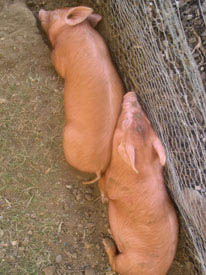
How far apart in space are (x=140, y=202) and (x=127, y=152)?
41 centimetres

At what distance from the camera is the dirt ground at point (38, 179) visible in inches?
88.1

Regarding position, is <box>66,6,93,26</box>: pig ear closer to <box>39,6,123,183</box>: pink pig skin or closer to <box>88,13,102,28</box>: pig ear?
<box>39,6,123,183</box>: pink pig skin

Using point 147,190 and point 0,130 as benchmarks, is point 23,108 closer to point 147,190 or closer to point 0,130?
point 0,130

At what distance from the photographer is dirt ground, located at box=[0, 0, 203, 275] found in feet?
7.34

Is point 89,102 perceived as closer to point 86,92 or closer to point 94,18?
point 86,92

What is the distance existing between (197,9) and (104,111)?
0.88m

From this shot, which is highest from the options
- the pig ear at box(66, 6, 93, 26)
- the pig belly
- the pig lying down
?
the pig ear at box(66, 6, 93, 26)

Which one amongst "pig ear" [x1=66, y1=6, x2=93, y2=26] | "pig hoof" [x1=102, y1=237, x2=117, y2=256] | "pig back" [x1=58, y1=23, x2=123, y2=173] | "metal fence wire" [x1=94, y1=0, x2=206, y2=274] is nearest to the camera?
"metal fence wire" [x1=94, y1=0, x2=206, y2=274]

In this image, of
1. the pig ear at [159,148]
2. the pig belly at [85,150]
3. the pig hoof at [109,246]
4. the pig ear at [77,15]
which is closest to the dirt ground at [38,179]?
the pig hoof at [109,246]

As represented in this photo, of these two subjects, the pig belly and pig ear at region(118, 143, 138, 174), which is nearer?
pig ear at region(118, 143, 138, 174)

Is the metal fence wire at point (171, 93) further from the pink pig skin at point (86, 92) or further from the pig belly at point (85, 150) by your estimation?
the pig belly at point (85, 150)

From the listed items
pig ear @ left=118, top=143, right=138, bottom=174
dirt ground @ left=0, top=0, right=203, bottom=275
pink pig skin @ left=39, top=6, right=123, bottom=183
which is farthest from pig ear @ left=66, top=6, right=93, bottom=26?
pig ear @ left=118, top=143, right=138, bottom=174

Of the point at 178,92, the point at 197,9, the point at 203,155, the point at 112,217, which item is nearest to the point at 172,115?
the point at 178,92

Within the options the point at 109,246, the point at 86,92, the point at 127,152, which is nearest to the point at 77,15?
the point at 86,92
